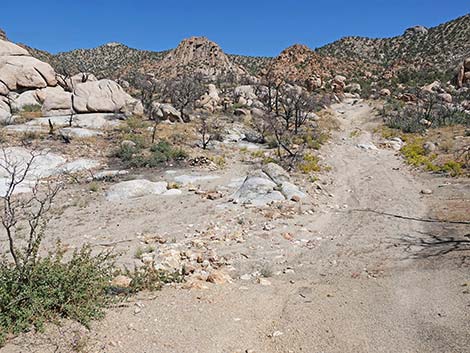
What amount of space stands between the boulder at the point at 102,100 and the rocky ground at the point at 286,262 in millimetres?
10953

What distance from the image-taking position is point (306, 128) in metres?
22.2

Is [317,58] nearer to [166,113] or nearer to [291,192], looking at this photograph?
[166,113]

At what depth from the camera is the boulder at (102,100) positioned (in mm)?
21641

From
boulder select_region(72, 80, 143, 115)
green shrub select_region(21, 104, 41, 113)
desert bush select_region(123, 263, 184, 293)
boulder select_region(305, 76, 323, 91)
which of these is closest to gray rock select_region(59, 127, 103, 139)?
boulder select_region(72, 80, 143, 115)

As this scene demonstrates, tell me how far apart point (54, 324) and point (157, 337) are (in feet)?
3.43

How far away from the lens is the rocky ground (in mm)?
3932

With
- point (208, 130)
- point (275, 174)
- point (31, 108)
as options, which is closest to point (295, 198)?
point (275, 174)

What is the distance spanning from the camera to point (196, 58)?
59.7 m

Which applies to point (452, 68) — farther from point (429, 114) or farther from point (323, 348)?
point (323, 348)

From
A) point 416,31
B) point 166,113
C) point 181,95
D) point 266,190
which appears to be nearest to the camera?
point 266,190

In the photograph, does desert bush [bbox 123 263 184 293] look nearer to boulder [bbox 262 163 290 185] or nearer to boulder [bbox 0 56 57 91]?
boulder [bbox 262 163 290 185]

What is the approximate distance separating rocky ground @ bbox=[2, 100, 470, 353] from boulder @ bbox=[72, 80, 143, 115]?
11.0m

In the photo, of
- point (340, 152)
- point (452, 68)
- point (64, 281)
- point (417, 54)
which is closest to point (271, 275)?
point (64, 281)

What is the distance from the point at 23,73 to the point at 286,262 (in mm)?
24216
